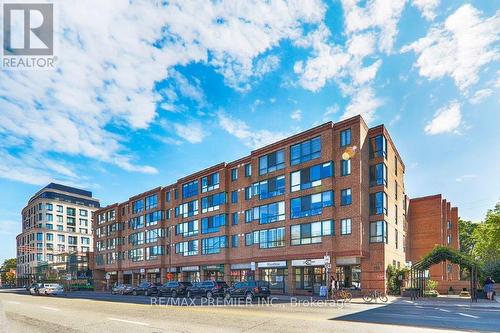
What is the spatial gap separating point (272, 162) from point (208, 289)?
15.0 metres

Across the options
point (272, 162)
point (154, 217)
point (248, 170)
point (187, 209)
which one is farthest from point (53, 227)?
point (272, 162)

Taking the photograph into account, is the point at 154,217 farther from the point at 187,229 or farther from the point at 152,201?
the point at 187,229

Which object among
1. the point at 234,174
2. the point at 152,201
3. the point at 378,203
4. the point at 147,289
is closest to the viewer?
the point at 378,203

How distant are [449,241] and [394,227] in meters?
26.9

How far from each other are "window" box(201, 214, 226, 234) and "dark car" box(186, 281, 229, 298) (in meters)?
12.9

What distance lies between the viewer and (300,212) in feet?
124

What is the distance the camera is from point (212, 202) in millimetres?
49906

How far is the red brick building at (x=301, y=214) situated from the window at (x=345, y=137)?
10 centimetres

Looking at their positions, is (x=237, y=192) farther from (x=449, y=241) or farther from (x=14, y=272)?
(x=14, y=272)

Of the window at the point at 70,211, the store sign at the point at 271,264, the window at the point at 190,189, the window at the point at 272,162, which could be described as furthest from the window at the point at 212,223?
the window at the point at 70,211

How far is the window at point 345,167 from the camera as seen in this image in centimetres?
3481

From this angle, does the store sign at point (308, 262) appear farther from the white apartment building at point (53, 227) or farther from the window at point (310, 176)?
the white apartment building at point (53, 227)

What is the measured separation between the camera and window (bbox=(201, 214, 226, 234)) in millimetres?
47844

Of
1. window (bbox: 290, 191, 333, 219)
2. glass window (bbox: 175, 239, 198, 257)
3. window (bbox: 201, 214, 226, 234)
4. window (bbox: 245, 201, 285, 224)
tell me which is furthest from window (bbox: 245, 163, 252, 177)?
glass window (bbox: 175, 239, 198, 257)
